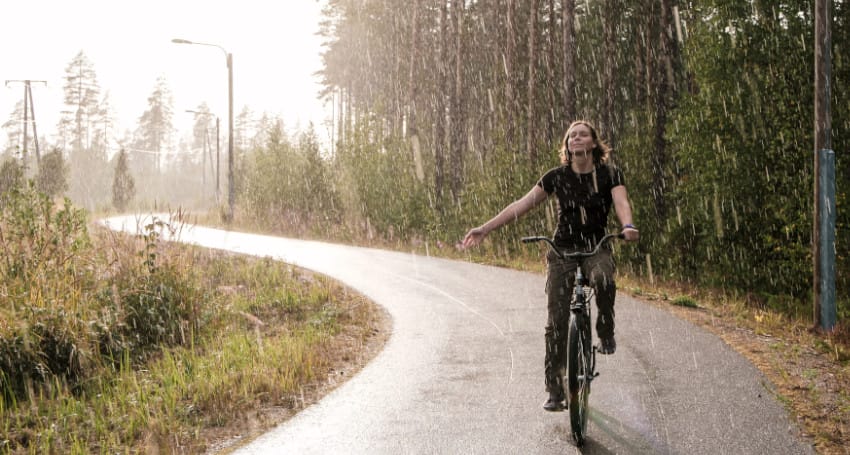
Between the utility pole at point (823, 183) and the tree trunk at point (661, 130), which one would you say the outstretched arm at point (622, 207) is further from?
the tree trunk at point (661, 130)

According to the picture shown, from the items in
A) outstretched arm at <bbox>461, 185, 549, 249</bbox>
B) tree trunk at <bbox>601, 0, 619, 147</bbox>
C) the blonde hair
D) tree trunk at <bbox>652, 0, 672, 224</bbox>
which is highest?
tree trunk at <bbox>601, 0, 619, 147</bbox>

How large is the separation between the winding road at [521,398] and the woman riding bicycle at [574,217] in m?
→ 0.58

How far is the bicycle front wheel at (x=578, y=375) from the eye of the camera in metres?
4.80

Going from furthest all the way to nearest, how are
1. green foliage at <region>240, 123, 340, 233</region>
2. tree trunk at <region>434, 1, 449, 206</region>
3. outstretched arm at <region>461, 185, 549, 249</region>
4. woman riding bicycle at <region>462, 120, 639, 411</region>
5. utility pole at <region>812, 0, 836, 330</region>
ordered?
green foliage at <region>240, 123, 340, 233</region>
tree trunk at <region>434, 1, 449, 206</region>
utility pole at <region>812, 0, 836, 330</region>
woman riding bicycle at <region>462, 120, 639, 411</region>
outstretched arm at <region>461, 185, 549, 249</region>

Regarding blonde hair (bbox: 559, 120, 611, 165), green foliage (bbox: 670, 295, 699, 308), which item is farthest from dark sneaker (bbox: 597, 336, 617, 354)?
green foliage (bbox: 670, 295, 699, 308)

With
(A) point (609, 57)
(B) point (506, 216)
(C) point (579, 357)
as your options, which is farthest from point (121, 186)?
(C) point (579, 357)

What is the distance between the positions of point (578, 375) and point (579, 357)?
13cm

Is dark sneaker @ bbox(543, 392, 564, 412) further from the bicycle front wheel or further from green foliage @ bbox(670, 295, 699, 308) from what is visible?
green foliage @ bbox(670, 295, 699, 308)

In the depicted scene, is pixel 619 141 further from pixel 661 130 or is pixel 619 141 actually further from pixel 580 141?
pixel 580 141

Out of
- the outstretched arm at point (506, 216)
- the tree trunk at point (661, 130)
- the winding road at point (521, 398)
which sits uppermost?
the tree trunk at point (661, 130)

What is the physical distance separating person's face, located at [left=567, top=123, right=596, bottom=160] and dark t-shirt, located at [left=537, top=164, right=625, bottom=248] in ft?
0.49

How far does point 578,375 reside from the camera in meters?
4.86

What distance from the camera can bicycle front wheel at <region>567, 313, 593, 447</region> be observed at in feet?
15.7

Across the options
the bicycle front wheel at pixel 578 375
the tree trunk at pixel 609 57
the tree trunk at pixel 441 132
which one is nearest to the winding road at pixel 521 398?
the bicycle front wheel at pixel 578 375
